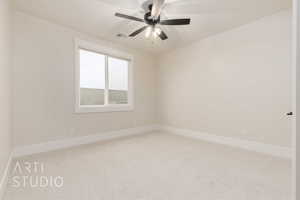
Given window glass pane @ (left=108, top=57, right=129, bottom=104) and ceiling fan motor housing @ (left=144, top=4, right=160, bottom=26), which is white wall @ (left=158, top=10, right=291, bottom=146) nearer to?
window glass pane @ (left=108, top=57, right=129, bottom=104)

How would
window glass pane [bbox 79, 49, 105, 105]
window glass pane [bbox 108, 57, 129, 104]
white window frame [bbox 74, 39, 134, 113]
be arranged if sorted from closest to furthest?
white window frame [bbox 74, 39, 134, 113]
window glass pane [bbox 79, 49, 105, 105]
window glass pane [bbox 108, 57, 129, 104]

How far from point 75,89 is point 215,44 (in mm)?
3298

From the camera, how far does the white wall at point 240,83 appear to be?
8.30 ft

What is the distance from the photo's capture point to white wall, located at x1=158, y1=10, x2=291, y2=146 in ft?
8.30

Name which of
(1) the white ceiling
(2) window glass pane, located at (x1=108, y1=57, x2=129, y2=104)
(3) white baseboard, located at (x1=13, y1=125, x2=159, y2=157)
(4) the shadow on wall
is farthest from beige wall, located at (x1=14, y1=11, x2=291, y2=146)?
(2) window glass pane, located at (x1=108, y1=57, x2=129, y2=104)

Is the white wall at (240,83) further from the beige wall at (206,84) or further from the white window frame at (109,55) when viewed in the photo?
the white window frame at (109,55)

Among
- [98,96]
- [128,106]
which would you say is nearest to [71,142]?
A: [98,96]

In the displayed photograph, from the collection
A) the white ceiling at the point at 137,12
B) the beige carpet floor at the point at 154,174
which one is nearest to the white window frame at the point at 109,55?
the white ceiling at the point at 137,12

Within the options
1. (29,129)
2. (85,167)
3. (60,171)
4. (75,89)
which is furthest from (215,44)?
(29,129)

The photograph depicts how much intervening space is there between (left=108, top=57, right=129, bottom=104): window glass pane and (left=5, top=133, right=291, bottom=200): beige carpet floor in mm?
1539

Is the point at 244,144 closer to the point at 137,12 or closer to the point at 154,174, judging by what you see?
the point at 154,174

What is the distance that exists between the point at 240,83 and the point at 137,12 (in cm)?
246

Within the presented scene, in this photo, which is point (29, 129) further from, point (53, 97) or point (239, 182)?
point (239, 182)

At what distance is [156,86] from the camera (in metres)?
4.84
